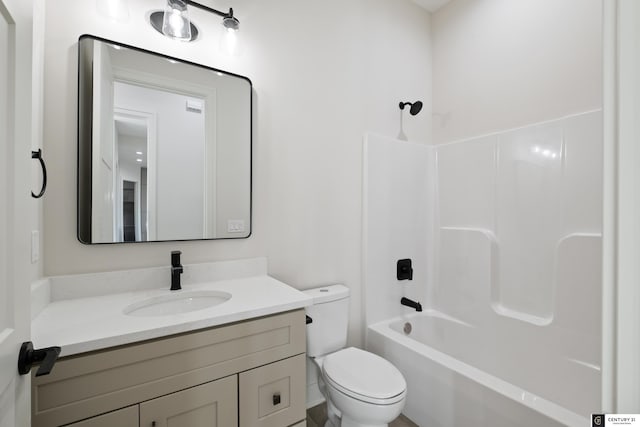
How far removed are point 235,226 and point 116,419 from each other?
3.01 ft

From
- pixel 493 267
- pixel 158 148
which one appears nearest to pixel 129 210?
pixel 158 148

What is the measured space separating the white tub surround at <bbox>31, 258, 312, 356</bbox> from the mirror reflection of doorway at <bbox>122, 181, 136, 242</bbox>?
173 mm

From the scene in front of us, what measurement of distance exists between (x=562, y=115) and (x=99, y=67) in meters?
2.49

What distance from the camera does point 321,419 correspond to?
173 cm

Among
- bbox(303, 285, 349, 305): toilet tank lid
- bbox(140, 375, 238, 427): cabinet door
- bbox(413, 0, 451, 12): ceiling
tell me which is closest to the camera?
bbox(140, 375, 238, 427): cabinet door

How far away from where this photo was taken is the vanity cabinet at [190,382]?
0.82m

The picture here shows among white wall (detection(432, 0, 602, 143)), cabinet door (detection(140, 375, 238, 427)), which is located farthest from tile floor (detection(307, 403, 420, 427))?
white wall (detection(432, 0, 602, 143))

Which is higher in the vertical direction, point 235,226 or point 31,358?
point 235,226

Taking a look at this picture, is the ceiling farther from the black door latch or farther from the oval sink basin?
the black door latch

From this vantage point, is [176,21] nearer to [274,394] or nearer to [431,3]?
[274,394]

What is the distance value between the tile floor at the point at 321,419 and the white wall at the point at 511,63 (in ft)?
6.63

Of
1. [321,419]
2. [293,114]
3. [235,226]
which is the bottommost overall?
[321,419]

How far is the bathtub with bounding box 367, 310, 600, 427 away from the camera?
1260mm

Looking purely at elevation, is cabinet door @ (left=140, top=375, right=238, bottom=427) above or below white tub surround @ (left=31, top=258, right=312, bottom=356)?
below
